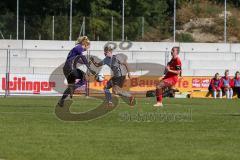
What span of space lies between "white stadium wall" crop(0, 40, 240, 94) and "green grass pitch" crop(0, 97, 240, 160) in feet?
68.0

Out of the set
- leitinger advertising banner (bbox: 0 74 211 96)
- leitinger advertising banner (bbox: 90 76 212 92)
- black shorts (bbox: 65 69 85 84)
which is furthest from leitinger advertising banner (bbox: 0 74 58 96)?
black shorts (bbox: 65 69 85 84)

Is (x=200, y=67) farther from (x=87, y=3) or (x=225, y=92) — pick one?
(x=87, y=3)

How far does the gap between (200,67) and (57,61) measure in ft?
25.7

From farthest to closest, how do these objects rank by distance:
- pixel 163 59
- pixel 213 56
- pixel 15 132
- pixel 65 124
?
1. pixel 213 56
2. pixel 163 59
3. pixel 65 124
4. pixel 15 132

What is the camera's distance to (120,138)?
11086 millimetres

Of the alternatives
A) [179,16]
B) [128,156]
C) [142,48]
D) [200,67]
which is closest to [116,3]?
[179,16]

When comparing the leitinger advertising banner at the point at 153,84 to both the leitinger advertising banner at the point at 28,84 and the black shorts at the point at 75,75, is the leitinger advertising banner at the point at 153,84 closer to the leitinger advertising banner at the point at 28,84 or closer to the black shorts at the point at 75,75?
the leitinger advertising banner at the point at 28,84

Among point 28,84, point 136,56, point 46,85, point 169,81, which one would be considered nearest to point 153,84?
point 136,56

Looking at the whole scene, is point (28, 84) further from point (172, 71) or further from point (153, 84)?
point (172, 71)

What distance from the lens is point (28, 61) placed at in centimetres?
3950

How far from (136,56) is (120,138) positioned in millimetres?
29069

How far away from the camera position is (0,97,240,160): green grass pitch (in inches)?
360

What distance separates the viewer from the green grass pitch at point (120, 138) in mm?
9156

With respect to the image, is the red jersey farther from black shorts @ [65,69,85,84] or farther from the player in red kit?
black shorts @ [65,69,85,84]
